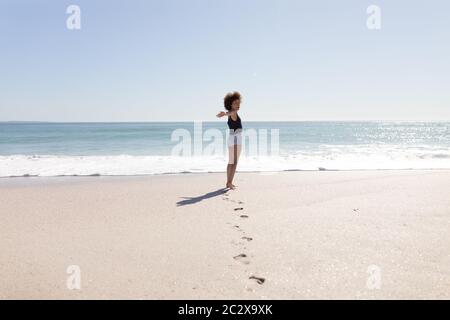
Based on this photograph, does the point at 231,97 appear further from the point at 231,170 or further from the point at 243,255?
the point at 243,255

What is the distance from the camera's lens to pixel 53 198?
5.35 meters

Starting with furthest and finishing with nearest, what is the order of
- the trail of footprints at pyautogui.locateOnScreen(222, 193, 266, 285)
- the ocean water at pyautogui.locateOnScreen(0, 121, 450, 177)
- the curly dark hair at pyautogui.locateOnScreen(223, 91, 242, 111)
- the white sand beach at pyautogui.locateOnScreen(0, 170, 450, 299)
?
the ocean water at pyautogui.locateOnScreen(0, 121, 450, 177), the curly dark hair at pyautogui.locateOnScreen(223, 91, 242, 111), the trail of footprints at pyautogui.locateOnScreen(222, 193, 266, 285), the white sand beach at pyautogui.locateOnScreen(0, 170, 450, 299)

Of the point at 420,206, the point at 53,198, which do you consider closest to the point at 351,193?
the point at 420,206

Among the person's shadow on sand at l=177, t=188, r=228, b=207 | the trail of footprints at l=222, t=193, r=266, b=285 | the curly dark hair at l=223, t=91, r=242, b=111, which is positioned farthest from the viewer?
the curly dark hair at l=223, t=91, r=242, b=111

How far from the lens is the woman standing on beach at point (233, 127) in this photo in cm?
617

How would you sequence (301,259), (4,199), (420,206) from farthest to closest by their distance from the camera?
(4,199) → (420,206) → (301,259)

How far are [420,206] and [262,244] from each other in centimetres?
274

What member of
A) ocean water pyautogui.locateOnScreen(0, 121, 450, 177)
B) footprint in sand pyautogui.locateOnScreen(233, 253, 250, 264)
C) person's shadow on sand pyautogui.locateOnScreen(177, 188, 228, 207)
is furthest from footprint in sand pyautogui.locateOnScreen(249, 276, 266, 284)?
ocean water pyautogui.locateOnScreen(0, 121, 450, 177)

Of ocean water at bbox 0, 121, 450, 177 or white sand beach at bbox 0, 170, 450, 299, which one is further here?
ocean water at bbox 0, 121, 450, 177

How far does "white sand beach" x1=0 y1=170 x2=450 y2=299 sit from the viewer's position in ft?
7.72

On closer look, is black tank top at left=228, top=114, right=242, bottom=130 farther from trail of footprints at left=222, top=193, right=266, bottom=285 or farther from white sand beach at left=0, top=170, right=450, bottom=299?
trail of footprints at left=222, top=193, right=266, bottom=285

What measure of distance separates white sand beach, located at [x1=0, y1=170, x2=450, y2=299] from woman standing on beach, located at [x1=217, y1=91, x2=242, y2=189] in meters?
0.51

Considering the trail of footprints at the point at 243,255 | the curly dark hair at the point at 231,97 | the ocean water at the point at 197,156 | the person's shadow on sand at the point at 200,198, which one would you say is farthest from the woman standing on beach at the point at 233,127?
the ocean water at the point at 197,156
